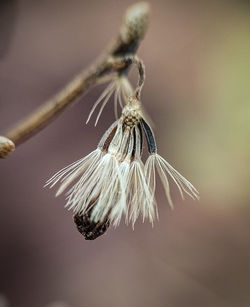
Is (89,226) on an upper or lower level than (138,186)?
lower

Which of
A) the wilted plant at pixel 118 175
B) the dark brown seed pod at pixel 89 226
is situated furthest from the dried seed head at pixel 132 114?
the dark brown seed pod at pixel 89 226

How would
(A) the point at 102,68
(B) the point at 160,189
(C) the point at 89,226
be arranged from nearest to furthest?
(C) the point at 89,226
(A) the point at 102,68
(B) the point at 160,189

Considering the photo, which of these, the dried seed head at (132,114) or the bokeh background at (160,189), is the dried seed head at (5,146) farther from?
the bokeh background at (160,189)

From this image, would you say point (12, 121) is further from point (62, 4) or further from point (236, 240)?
point (236, 240)

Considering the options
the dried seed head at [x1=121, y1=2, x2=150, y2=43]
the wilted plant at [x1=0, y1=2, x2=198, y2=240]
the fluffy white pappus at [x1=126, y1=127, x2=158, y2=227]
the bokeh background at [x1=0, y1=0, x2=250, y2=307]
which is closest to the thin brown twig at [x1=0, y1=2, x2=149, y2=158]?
the dried seed head at [x1=121, y1=2, x2=150, y2=43]

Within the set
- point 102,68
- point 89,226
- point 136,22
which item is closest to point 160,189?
point 102,68

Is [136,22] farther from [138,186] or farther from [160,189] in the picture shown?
[160,189]

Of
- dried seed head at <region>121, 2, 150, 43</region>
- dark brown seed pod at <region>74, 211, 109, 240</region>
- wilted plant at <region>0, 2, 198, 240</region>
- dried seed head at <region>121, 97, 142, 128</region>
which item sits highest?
dried seed head at <region>121, 2, 150, 43</region>

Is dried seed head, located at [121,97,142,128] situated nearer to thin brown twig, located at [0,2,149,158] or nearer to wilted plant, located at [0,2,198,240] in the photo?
wilted plant, located at [0,2,198,240]

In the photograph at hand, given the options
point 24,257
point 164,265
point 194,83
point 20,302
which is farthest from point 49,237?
point 194,83
